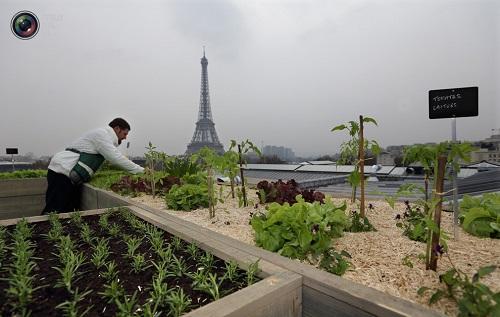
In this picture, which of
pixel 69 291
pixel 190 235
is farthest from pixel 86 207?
pixel 69 291

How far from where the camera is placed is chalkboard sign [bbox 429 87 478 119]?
1882 mm

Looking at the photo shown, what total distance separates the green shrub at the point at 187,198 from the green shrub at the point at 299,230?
123 cm

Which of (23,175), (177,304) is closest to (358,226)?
(177,304)

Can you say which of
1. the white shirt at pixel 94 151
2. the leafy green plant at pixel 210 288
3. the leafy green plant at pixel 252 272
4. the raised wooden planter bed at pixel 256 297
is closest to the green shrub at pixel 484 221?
the raised wooden planter bed at pixel 256 297

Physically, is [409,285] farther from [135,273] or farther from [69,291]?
[69,291]

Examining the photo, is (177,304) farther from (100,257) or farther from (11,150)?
(11,150)

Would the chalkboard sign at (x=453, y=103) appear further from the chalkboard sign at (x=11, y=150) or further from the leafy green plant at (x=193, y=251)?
the chalkboard sign at (x=11, y=150)

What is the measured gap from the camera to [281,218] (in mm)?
1684

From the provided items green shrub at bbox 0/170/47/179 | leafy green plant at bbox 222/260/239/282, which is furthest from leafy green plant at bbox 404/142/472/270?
green shrub at bbox 0/170/47/179

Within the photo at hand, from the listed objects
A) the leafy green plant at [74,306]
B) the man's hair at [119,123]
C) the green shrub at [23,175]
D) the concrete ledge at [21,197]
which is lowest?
the concrete ledge at [21,197]

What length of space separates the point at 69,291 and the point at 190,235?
0.72 m

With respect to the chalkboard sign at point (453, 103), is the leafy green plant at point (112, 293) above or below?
below

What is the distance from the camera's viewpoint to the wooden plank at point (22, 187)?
5.37 metres

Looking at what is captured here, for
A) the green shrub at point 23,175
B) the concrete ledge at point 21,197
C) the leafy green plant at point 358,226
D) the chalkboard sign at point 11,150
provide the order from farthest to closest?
the chalkboard sign at point 11,150 < the green shrub at point 23,175 < the concrete ledge at point 21,197 < the leafy green plant at point 358,226
